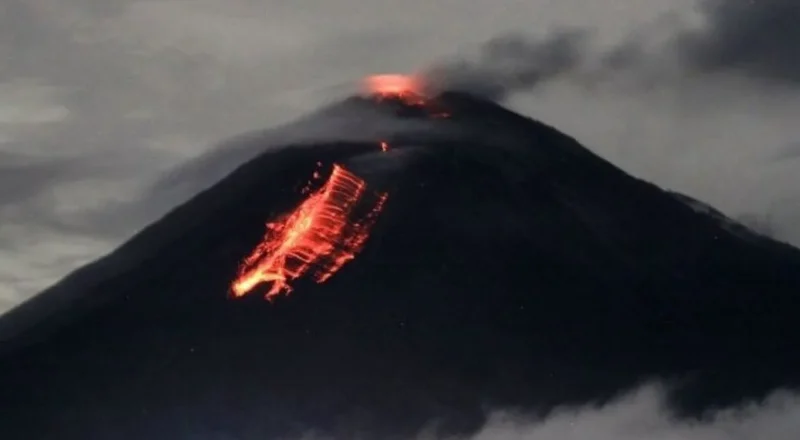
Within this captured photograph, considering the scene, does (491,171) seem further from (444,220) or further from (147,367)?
(147,367)

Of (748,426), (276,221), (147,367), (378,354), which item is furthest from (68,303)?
(748,426)

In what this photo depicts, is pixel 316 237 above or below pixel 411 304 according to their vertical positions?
above

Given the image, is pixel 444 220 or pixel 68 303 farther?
pixel 444 220

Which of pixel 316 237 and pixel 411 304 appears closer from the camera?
pixel 316 237

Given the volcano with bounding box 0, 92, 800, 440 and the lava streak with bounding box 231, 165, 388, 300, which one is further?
the lava streak with bounding box 231, 165, 388, 300

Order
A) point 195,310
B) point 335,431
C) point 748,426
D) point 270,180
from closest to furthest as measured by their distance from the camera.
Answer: point 335,431 → point 748,426 → point 195,310 → point 270,180

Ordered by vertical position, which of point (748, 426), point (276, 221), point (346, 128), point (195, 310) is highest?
point (346, 128)
